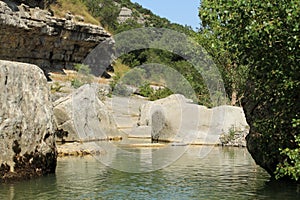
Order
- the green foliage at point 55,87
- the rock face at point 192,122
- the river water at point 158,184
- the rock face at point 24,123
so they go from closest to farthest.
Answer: the river water at point 158,184 → the rock face at point 24,123 → the rock face at point 192,122 → the green foliage at point 55,87

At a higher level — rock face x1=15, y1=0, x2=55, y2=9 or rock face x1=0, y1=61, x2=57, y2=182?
rock face x1=15, y1=0, x2=55, y2=9

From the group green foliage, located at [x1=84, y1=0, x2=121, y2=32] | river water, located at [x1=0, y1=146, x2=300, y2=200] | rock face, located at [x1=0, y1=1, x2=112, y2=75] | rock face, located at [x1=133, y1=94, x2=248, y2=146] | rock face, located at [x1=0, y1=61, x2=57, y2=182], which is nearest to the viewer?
river water, located at [x1=0, y1=146, x2=300, y2=200]

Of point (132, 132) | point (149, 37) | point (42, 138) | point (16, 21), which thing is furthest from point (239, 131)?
point (149, 37)

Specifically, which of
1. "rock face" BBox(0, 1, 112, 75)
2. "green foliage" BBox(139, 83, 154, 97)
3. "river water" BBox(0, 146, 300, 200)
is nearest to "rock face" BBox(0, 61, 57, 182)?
"river water" BBox(0, 146, 300, 200)

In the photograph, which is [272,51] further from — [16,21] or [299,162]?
[16,21]

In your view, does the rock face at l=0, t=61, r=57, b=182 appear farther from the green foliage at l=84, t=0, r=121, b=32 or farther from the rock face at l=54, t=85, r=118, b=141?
the green foliage at l=84, t=0, r=121, b=32

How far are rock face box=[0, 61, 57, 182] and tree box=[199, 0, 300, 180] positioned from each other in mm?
5556

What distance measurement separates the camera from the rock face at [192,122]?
2764cm

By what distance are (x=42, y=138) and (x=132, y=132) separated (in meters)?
17.7

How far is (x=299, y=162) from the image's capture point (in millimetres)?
10531

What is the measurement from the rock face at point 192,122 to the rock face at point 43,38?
2409 centimetres

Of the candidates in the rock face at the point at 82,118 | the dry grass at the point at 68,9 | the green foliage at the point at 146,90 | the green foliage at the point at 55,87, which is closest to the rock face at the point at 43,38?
the dry grass at the point at 68,9

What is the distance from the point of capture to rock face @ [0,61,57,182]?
14148 mm

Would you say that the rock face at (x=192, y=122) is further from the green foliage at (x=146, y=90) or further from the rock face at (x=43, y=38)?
the green foliage at (x=146, y=90)
